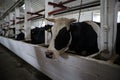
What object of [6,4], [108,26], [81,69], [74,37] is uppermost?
[6,4]

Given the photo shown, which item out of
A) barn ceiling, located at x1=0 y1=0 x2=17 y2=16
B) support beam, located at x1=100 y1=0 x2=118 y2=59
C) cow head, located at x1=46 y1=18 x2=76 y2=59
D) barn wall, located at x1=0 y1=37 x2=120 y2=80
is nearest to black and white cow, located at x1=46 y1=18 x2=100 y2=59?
cow head, located at x1=46 y1=18 x2=76 y2=59

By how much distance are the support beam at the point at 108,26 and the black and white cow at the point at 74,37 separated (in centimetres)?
41

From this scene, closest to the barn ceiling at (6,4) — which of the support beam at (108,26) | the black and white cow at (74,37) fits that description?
the black and white cow at (74,37)

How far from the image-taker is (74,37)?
1.73 meters

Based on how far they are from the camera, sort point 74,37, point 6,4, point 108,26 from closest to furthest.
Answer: point 108,26, point 74,37, point 6,4

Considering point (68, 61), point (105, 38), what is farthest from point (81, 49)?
point (105, 38)

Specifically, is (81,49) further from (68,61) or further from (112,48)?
(112,48)

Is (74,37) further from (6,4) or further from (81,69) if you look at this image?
(6,4)

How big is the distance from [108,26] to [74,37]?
0.67 metres

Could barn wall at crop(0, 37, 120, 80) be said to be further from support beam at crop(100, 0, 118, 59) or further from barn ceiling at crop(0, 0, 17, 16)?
barn ceiling at crop(0, 0, 17, 16)

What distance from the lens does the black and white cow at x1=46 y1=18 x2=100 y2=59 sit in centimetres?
139

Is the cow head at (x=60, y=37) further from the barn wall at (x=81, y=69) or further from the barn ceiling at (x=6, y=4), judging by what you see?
the barn ceiling at (x=6, y=4)

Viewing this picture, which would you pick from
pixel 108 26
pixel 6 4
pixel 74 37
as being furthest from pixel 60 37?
pixel 6 4

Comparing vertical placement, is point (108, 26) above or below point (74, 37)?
above
